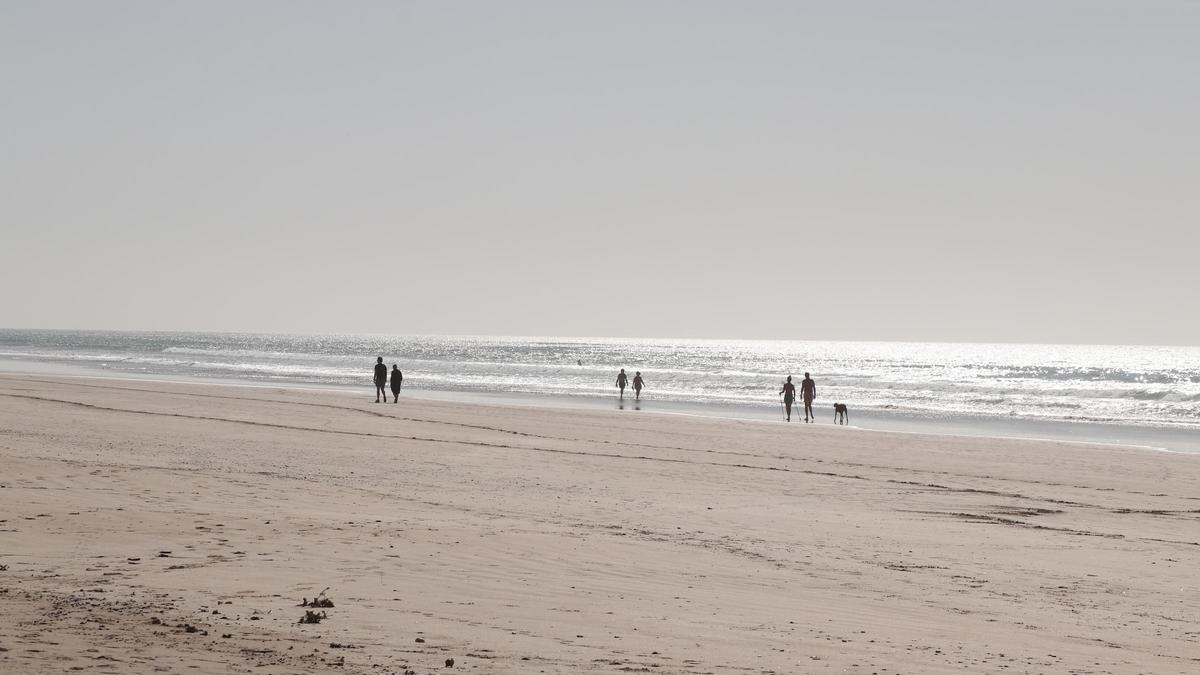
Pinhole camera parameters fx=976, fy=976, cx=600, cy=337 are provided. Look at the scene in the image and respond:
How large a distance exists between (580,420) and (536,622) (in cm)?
2137

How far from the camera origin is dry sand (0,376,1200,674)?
5766mm

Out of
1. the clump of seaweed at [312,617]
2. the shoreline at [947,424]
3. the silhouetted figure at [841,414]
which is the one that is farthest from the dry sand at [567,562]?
the silhouetted figure at [841,414]

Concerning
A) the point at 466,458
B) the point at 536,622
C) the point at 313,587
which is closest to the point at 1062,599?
the point at 536,622

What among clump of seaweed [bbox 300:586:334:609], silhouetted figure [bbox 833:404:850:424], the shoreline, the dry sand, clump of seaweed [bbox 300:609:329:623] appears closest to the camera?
the dry sand

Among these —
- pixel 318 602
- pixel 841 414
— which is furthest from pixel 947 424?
pixel 318 602

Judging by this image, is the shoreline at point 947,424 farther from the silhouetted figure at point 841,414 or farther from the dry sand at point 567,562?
the dry sand at point 567,562

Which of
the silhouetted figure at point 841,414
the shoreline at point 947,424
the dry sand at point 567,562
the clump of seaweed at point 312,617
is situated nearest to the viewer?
the dry sand at point 567,562

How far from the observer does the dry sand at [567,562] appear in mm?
5766

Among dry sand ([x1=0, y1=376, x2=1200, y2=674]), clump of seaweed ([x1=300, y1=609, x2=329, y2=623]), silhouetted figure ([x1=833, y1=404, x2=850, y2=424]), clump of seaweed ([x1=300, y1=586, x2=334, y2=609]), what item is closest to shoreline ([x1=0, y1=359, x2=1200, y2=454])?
silhouetted figure ([x1=833, y1=404, x2=850, y2=424])

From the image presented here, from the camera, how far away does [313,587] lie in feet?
23.0

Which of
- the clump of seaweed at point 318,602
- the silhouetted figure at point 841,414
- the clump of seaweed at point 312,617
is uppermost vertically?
the clump of seaweed at point 312,617

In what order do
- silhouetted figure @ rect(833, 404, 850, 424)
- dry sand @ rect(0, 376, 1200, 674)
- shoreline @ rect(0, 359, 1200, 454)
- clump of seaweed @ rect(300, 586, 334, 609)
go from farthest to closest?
silhouetted figure @ rect(833, 404, 850, 424)
shoreline @ rect(0, 359, 1200, 454)
clump of seaweed @ rect(300, 586, 334, 609)
dry sand @ rect(0, 376, 1200, 674)

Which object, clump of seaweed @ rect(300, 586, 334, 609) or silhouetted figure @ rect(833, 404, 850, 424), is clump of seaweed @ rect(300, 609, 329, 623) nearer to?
clump of seaweed @ rect(300, 586, 334, 609)

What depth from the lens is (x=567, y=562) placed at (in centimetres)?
838
